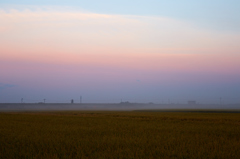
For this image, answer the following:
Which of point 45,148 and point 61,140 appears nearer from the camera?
point 45,148

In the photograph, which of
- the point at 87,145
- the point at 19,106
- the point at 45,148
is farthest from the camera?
the point at 19,106

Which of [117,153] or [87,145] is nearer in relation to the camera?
[117,153]

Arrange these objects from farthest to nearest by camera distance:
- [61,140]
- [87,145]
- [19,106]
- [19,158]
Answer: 1. [19,106]
2. [61,140]
3. [87,145]
4. [19,158]

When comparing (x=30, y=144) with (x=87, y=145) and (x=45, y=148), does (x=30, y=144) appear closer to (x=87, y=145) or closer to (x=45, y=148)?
(x=45, y=148)

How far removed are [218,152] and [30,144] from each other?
8.54 m

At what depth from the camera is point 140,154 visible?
451 inches

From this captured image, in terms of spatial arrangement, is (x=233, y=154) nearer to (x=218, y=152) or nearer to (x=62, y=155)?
(x=218, y=152)

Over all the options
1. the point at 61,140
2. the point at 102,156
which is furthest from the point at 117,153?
the point at 61,140

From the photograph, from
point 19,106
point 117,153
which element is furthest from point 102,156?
point 19,106

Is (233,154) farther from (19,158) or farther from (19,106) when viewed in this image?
(19,106)

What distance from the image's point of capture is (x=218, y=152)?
1172cm

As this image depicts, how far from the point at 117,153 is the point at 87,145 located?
2.41m

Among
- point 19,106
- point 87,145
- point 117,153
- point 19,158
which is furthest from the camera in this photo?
point 19,106

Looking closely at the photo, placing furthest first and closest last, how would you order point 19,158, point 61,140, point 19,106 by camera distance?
→ point 19,106
point 61,140
point 19,158
